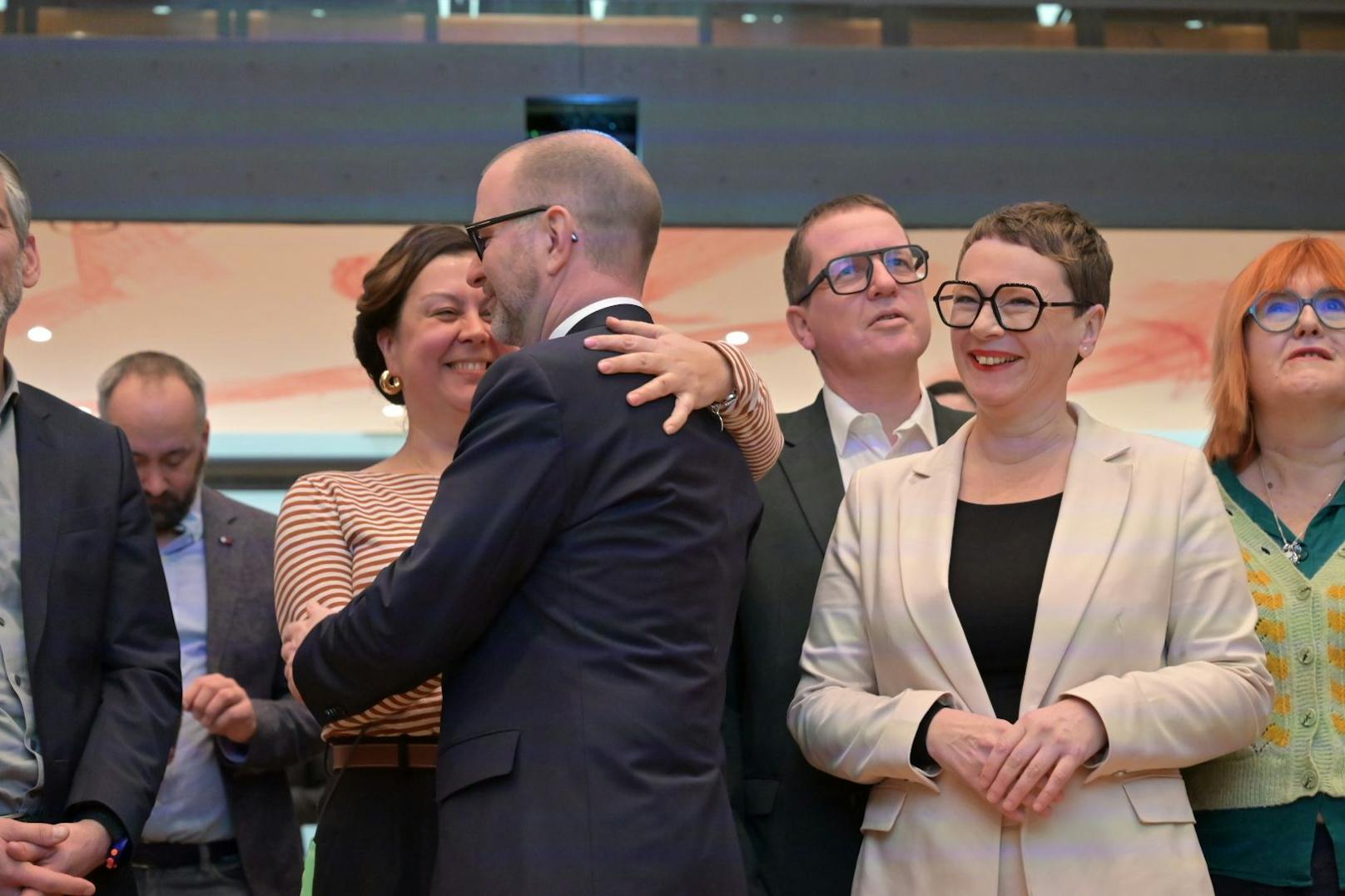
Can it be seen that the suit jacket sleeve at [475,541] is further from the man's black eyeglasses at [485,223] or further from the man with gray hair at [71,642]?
the man with gray hair at [71,642]

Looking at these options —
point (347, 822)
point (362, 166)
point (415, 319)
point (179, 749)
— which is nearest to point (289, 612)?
point (347, 822)

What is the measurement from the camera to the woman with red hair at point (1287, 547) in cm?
252

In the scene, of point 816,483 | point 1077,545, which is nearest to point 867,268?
point 816,483

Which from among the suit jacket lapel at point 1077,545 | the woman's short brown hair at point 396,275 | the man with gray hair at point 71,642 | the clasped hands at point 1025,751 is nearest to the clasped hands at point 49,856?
the man with gray hair at point 71,642

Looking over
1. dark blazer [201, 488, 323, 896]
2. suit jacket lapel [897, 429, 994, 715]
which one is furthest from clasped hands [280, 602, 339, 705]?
dark blazer [201, 488, 323, 896]

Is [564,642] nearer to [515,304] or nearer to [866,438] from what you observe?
[515,304]

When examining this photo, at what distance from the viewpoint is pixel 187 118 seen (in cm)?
562

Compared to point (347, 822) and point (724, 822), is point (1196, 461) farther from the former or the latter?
point (347, 822)

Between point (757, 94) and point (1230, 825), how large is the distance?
375 cm

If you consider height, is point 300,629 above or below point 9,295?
below

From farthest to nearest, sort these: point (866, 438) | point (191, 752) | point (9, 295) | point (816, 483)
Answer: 1. point (191, 752)
2. point (866, 438)
3. point (816, 483)
4. point (9, 295)

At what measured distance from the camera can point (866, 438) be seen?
310cm

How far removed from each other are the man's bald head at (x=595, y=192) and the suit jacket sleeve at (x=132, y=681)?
0.91m

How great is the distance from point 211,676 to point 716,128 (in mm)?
3071
